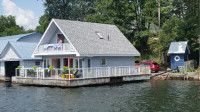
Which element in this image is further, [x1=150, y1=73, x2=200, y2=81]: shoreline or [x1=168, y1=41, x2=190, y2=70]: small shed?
[x1=168, y1=41, x2=190, y2=70]: small shed

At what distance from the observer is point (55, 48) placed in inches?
1351

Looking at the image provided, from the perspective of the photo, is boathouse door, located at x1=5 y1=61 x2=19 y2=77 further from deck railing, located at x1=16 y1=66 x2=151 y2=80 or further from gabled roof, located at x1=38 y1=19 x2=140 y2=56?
gabled roof, located at x1=38 y1=19 x2=140 y2=56

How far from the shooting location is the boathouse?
31.1m

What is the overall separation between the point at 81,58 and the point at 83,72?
314 centimetres

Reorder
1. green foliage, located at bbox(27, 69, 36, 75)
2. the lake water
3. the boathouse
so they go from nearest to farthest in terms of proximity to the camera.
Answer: the lake water, the boathouse, green foliage, located at bbox(27, 69, 36, 75)

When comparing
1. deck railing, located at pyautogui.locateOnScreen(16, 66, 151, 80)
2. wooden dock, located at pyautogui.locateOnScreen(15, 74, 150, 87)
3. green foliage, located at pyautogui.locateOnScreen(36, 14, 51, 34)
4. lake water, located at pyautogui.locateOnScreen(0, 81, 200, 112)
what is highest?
green foliage, located at pyautogui.locateOnScreen(36, 14, 51, 34)

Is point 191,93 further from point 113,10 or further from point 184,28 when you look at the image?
point 113,10

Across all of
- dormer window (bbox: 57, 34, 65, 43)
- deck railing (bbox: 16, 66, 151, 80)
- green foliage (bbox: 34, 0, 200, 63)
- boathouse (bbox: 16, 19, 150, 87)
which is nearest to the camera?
deck railing (bbox: 16, 66, 151, 80)

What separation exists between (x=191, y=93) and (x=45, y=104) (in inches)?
502

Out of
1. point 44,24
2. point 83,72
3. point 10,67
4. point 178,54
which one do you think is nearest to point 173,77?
point 178,54

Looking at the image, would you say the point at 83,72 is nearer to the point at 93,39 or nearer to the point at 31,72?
the point at 93,39

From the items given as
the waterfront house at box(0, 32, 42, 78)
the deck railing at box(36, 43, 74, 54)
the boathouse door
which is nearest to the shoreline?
the deck railing at box(36, 43, 74, 54)

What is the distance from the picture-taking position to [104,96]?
24750 mm

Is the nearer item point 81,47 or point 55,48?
point 81,47
